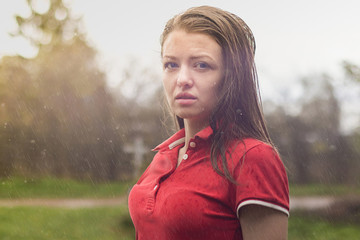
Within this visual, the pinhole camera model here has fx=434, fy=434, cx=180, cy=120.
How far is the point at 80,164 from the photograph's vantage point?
8016 mm

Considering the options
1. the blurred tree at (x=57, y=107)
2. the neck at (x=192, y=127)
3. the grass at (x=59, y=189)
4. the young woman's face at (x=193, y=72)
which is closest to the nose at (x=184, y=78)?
the young woman's face at (x=193, y=72)

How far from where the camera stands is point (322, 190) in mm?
6551

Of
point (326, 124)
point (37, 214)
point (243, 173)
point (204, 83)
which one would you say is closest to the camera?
point (243, 173)

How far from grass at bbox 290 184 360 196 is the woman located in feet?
17.1

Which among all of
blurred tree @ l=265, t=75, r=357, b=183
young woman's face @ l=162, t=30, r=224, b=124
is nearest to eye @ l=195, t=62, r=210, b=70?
young woman's face @ l=162, t=30, r=224, b=124

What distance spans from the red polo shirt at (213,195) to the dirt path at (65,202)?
665 centimetres

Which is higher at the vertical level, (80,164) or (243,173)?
(243,173)

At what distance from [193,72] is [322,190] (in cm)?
587

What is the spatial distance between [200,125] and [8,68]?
8460 mm

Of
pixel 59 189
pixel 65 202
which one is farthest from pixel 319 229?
pixel 59 189

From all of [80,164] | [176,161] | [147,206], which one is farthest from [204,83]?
[80,164]

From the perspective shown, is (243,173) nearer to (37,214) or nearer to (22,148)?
(37,214)

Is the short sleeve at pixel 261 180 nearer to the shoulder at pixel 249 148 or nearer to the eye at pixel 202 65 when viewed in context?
the shoulder at pixel 249 148

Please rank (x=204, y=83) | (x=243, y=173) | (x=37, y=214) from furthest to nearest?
1. (x=37, y=214)
2. (x=204, y=83)
3. (x=243, y=173)
